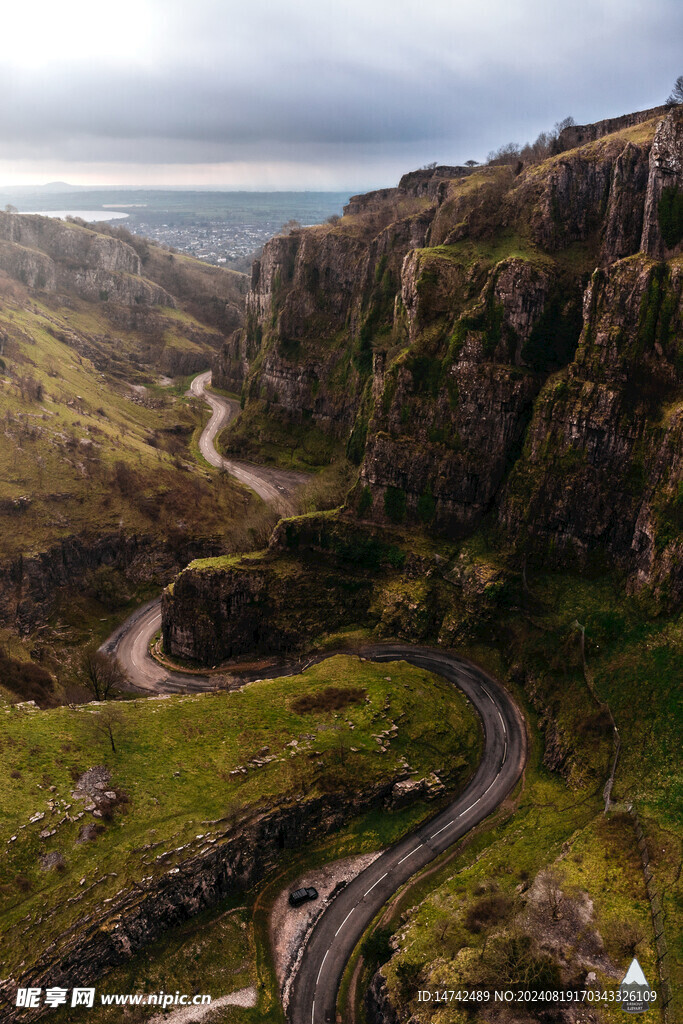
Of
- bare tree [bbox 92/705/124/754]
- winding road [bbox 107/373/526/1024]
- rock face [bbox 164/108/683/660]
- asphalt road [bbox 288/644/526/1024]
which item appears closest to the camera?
asphalt road [bbox 288/644/526/1024]

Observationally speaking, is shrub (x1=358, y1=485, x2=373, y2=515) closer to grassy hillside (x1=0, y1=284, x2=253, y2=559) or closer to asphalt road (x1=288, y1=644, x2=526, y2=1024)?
asphalt road (x1=288, y1=644, x2=526, y2=1024)

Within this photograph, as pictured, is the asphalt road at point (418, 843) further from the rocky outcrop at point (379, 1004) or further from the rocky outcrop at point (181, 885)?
the rocky outcrop at point (181, 885)

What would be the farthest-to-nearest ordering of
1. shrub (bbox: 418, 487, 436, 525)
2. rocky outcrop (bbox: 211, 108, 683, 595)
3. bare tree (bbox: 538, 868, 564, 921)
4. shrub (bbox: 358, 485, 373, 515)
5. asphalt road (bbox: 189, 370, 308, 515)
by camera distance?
asphalt road (bbox: 189, 370, 308, 515) → shrub (bbox: 358, 485, 373, 515) → shrub (bbox: 418, 487, 436, 525) → rocky outcrop (bbox: 211, 108, 683, 595) → bare tree (bbox: 538, 868, 564, 921)

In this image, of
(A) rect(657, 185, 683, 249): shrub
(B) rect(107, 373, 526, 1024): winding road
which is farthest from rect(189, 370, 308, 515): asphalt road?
(A) rect(657, 185, 683, 249): shrub

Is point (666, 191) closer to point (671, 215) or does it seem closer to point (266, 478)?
point (671, 215)

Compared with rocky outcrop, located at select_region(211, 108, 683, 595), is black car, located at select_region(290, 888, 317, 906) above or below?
below
